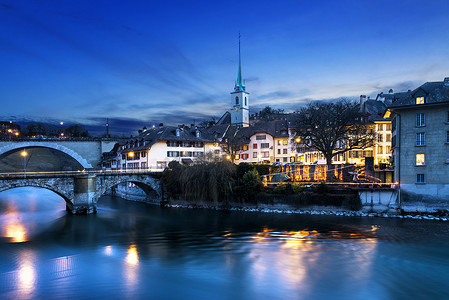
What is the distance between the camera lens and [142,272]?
1631 centimetres

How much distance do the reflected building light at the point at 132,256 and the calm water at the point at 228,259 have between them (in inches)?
2.5

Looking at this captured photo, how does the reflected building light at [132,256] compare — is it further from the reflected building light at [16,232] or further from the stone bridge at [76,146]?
the stone bridge at [76,146]

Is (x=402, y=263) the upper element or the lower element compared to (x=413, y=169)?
lower

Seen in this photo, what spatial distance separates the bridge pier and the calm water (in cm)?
435

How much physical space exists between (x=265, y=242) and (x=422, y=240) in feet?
34.6

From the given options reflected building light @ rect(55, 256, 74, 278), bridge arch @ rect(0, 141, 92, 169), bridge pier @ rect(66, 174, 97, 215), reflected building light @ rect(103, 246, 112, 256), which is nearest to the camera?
reflected building light @ rect(55, 256, 74, 278)

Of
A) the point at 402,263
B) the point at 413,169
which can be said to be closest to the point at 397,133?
the point at 413,169

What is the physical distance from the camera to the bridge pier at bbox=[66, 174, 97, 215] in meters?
33.7

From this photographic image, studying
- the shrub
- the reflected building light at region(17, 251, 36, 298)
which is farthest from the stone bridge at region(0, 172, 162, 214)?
the shrub

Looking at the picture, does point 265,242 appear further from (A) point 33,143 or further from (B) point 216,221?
(A) point 33,143

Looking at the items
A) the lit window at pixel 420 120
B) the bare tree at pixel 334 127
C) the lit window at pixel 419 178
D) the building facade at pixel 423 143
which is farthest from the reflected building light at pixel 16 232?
the lit window at pixel 420 120

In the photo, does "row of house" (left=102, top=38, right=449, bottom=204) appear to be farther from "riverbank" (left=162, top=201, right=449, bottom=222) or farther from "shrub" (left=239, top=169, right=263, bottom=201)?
"shrub" (left=239, top=169, right=263, bottom=201)

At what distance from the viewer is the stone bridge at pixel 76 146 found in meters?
53.2

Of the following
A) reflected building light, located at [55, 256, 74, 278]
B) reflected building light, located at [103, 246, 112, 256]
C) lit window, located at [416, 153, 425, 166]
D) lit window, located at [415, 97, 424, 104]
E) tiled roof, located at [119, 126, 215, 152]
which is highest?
lit window, located at [415, 97, 424, 104]
